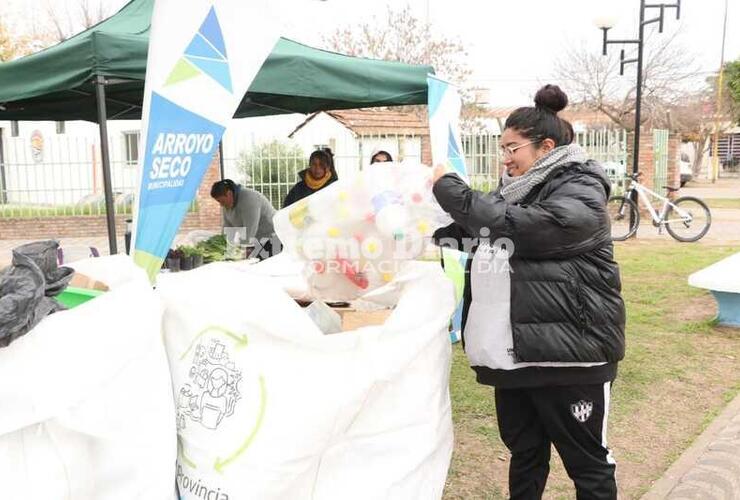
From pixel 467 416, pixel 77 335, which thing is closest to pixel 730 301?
pixel 467 416

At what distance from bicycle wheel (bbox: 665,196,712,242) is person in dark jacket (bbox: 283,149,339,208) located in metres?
6.96

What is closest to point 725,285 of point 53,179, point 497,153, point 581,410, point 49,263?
point 581,410

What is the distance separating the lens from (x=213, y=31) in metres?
2.75

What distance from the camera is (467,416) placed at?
11.8 feet

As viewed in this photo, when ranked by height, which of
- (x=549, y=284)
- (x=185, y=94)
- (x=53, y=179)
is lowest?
(x=549, y=284)

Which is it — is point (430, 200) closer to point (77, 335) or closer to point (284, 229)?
point (284, 229)

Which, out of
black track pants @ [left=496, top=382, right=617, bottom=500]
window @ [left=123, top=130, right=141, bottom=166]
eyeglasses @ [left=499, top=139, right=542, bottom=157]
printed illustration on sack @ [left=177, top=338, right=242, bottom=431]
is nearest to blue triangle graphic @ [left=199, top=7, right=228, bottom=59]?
eyeglasses @ [left=499, top=139, right=542, bottom=157]

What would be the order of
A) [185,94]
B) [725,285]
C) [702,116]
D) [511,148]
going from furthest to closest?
1. [702,116]
2. [725,285]
3. [185,94]
4. [511,148]

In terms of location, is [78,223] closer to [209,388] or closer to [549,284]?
[209,388]

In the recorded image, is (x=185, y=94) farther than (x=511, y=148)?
Yes

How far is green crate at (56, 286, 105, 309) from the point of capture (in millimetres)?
1758

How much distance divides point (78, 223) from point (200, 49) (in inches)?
416

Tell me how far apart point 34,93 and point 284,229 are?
196cm

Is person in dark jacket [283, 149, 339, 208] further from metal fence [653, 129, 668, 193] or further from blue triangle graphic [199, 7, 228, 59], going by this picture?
metal fence [653, 129, 668, 193]
